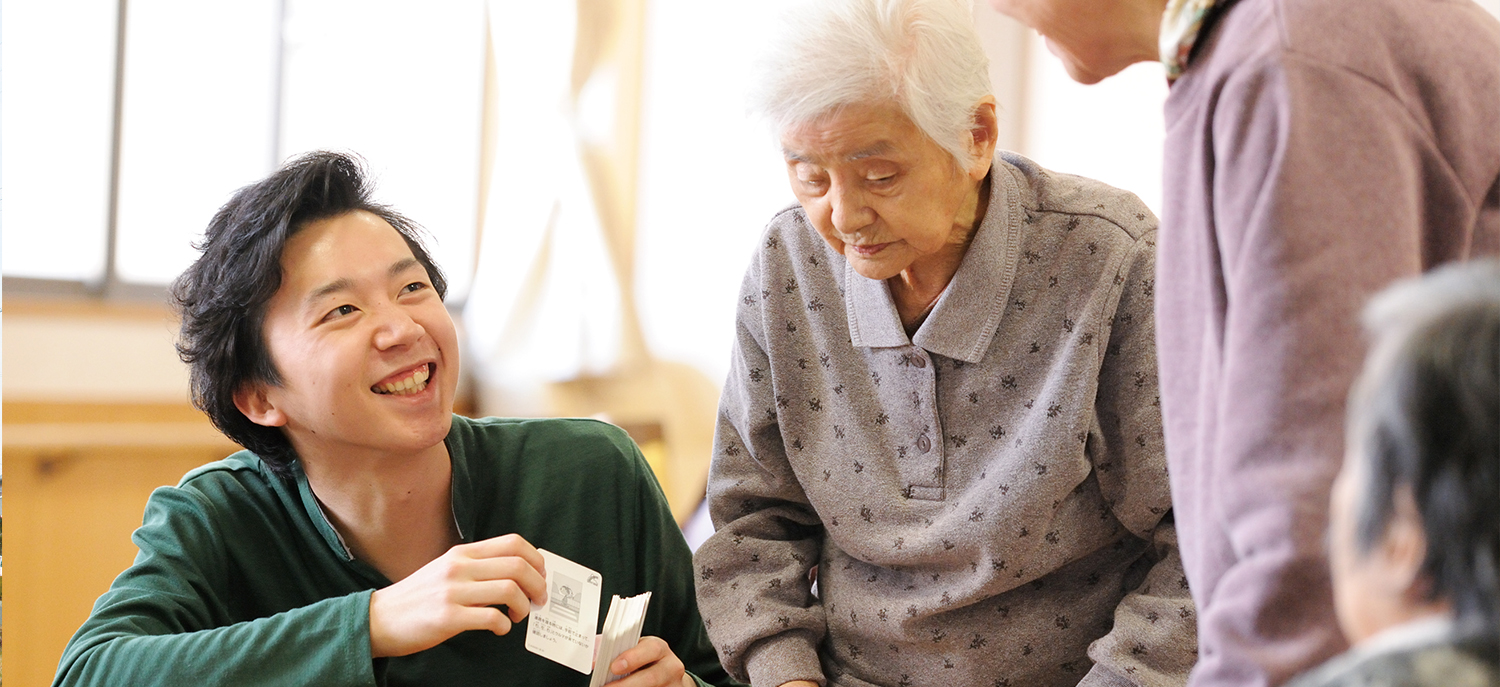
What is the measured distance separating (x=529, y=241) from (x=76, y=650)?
2.77m

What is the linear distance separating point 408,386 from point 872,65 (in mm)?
717

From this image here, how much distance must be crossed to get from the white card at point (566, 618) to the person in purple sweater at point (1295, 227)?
30.2 inches

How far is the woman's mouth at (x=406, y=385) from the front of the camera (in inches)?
61.1

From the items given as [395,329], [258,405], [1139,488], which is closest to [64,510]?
[258,405]

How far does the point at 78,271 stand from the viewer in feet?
11.8

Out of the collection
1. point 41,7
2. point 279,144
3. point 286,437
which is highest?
point 41,7

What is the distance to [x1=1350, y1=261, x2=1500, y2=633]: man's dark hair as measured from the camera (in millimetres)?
523

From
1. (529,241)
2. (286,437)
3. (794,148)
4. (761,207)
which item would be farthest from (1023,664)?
(529,241)

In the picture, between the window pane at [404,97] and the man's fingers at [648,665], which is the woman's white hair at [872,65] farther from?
the window pane at [404,97]

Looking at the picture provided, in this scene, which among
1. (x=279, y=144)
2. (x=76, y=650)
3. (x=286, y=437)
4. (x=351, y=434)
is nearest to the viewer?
(x=76, y=650)

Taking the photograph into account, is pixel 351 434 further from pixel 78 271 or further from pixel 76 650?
pixel 78 271

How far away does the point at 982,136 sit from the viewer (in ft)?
4.73

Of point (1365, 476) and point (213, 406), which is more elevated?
point (1365, 476)

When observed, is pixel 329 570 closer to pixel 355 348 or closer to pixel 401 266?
pixel 355 348
